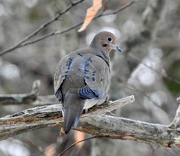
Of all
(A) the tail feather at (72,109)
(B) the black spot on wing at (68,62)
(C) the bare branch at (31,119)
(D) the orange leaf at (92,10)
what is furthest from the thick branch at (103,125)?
(D) the orange leaf at (92,10)

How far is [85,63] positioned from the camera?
4285mm

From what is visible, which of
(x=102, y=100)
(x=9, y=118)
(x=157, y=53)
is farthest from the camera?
(x=157, y=53)

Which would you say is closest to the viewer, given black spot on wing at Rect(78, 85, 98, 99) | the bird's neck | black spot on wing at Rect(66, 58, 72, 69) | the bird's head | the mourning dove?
the mourning dove

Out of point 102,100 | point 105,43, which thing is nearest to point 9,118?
point 102,100

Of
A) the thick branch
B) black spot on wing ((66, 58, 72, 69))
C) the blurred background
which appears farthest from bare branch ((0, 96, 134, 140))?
the blurred background

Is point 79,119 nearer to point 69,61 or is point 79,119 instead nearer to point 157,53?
point 69,61

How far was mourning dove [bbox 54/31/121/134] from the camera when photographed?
382 cm

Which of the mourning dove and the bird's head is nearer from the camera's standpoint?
the mourning dove

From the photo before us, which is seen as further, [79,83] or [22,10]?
[22,10]

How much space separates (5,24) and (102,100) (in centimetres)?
494

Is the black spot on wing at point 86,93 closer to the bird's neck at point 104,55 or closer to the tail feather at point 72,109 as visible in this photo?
the tail feather at point 72,109

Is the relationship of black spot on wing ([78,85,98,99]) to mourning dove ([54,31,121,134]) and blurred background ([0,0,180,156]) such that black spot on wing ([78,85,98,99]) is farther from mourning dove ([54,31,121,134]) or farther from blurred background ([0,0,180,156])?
blurred background ([0,0,180,156])

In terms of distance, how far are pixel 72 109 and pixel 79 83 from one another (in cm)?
30

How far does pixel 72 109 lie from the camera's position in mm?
3791
